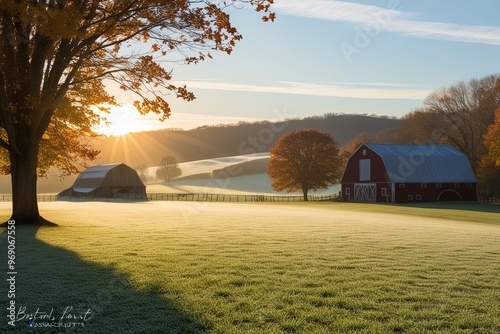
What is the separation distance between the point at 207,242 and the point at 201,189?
10626cm

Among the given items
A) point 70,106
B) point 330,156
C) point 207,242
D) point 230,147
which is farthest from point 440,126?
point 230,147

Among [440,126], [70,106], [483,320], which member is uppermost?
[440,126]

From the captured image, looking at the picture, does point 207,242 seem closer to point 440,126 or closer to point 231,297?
point 231,297

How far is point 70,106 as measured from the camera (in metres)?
27.3

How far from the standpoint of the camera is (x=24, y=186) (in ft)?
79.8

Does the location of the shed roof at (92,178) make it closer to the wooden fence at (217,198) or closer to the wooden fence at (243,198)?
the wooden fence at (217,198)

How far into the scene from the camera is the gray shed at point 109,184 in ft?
306

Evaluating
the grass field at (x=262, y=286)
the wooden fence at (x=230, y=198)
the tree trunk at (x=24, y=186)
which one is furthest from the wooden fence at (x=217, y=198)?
the grass field at (x=262, y=286)

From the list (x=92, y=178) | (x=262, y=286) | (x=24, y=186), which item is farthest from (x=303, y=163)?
(x=262, y=286)

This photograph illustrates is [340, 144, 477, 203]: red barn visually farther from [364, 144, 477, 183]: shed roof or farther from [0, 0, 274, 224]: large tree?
[0, 0, 274, 224]: large tree

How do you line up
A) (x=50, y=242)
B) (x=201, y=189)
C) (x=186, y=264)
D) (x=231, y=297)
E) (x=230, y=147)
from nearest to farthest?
(x=231, y=297) → (x=186, y=264) → (x=50, y=242) → (x=201, y=189) → (x=230, y=147)

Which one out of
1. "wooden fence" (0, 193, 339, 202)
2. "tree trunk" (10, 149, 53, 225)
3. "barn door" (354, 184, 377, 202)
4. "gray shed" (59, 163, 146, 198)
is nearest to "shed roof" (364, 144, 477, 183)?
"barn door" (354, 184, 377, 202)

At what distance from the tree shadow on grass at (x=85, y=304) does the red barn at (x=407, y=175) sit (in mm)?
61207

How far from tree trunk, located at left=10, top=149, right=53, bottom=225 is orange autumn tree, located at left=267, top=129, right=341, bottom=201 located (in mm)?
59618
